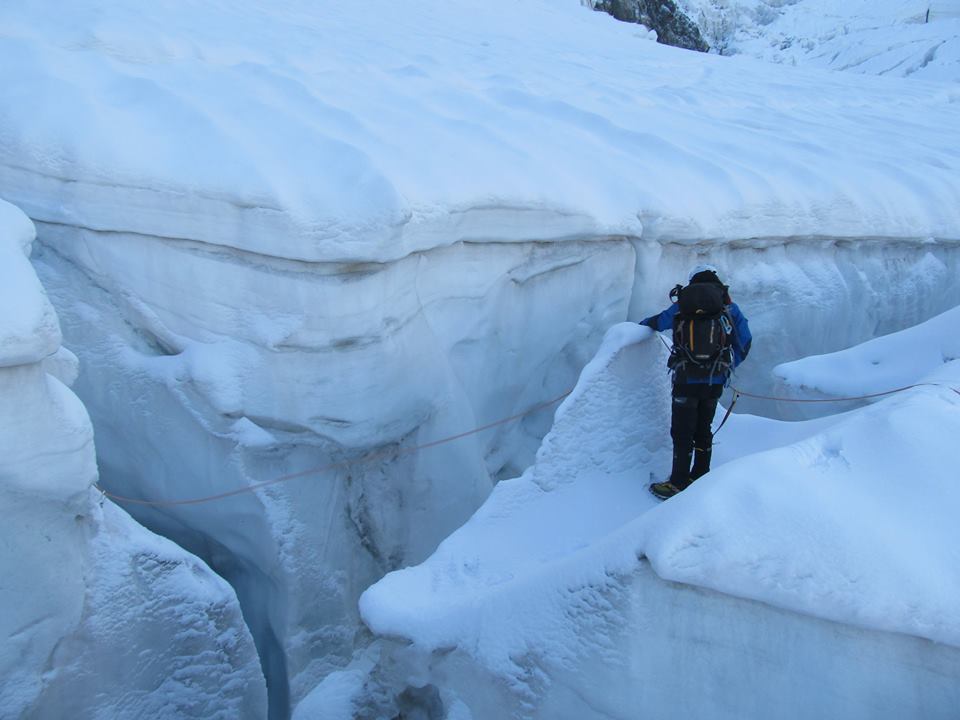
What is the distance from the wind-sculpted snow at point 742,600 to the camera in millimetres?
1913

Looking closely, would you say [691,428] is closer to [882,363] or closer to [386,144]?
[882,363]

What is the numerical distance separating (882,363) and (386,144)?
218 cm

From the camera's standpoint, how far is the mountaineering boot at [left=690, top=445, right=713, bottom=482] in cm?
288

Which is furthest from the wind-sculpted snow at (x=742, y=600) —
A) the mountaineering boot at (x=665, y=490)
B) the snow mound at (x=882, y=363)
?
the snow mound at (x=882, y=363)

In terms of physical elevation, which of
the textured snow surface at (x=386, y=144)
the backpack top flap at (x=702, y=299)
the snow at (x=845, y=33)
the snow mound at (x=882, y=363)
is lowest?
the snow mound at (x=882, y=363)

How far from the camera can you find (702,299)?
283cm

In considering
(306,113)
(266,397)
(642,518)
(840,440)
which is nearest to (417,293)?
(266,397)

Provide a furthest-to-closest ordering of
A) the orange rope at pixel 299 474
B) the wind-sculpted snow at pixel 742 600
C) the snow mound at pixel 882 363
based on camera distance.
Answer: the snow mound at pixel 882 363
the orange rope at pixel 299 474
the wind-sculpted snow at pixel 742 600

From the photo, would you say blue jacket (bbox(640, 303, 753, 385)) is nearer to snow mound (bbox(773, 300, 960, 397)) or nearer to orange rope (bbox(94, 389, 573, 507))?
snow mound (bbox(773, 300, 960, 397))

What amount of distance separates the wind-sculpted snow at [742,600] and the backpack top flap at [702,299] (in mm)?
582

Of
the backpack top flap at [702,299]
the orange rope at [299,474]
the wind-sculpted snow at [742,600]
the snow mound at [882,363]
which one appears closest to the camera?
the wind-sculpted snow at [742,600]

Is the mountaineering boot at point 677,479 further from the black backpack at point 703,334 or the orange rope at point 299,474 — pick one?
the orange rope at point 299,474

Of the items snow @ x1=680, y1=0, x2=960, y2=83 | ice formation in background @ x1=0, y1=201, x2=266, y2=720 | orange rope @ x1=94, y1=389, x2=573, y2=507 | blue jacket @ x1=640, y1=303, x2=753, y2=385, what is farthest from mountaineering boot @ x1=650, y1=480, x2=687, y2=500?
snow @ x1=680, y1=0, x2=960, y2=83

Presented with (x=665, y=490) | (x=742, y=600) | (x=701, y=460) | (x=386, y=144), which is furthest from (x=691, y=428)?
(x=386, y=144)
